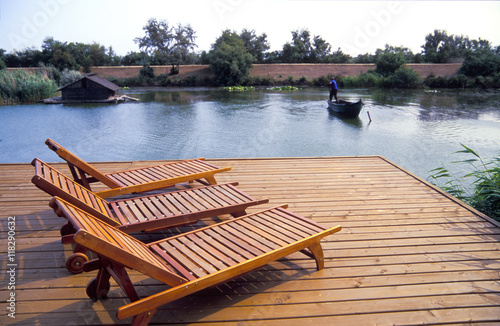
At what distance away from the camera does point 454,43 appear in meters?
54.0

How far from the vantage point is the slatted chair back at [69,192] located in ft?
7.45

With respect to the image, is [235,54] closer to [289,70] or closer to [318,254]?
[289,70]

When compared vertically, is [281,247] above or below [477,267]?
above

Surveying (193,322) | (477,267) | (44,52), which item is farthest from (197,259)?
(44,52)

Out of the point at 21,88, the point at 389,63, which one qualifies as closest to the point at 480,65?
the point at 389,63

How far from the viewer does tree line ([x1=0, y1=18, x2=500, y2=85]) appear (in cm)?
3522

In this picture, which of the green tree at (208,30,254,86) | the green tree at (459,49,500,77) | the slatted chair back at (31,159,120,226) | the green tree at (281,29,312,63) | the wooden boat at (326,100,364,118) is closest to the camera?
the slatted chair back at (31,159,120,226)

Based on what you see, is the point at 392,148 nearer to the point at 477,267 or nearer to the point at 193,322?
the point at 477,267

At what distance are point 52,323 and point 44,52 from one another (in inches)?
1702

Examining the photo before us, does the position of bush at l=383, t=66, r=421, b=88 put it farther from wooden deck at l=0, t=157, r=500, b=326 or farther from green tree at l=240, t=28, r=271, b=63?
wooden deck at l=0, t=157, r=500, b=326

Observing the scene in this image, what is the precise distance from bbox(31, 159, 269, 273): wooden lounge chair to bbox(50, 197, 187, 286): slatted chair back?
40 cm

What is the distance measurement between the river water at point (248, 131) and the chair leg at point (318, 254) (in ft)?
22.7

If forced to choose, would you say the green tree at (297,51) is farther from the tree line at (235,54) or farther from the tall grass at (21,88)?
the tall grass at (21,88)

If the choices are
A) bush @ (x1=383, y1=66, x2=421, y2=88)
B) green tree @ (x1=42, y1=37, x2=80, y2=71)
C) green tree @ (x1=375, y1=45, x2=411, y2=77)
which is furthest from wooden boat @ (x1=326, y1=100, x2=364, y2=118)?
green tree @ (x1=42, y1=37, x2=80, y2=71)
